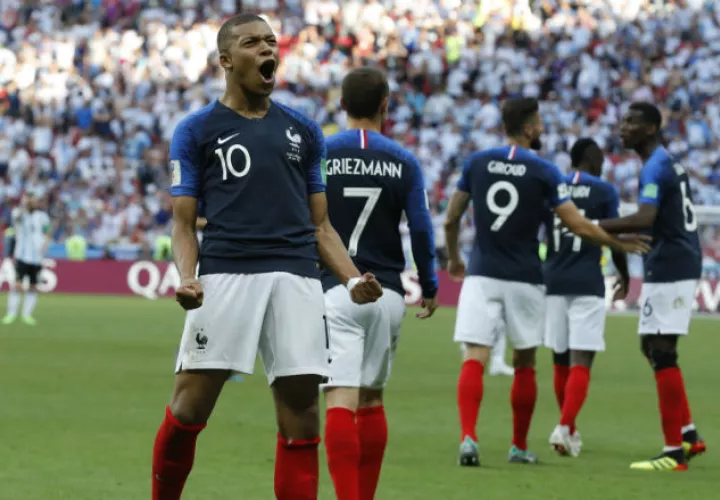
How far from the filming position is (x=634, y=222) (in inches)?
384

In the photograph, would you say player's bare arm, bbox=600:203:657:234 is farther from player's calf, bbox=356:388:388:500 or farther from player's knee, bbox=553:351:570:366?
player's calf, bbox=356:388:388:500

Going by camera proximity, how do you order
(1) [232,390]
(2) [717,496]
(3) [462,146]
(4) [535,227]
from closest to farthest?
(2) [717,496], (4) [535,227], (1) [232,390], (3) [462,146]

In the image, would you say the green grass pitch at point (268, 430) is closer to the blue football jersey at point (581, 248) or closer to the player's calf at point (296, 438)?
the blue football jersey at point (581, 248)

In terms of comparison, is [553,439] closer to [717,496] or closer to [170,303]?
[717,496]

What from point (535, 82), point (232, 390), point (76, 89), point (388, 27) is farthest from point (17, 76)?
point (232, 390)

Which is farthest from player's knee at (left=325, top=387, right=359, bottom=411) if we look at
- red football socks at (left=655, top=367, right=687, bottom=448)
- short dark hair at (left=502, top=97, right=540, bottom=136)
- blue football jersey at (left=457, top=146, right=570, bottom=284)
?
red football socks at (left=655, top=367, right=687, bottom=448)

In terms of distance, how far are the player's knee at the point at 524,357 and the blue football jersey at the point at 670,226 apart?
1.06 m

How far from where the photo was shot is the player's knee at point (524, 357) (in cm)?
972

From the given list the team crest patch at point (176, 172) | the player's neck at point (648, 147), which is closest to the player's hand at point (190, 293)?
the team crest patch at point (176, 172)

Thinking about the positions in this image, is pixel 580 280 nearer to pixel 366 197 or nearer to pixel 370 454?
pixel 366 197

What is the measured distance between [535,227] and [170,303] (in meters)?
23.3

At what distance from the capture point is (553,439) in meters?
10.1

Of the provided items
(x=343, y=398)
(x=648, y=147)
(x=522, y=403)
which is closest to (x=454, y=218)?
(x=522, y=403)

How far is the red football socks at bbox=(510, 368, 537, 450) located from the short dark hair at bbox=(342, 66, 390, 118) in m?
2.93
